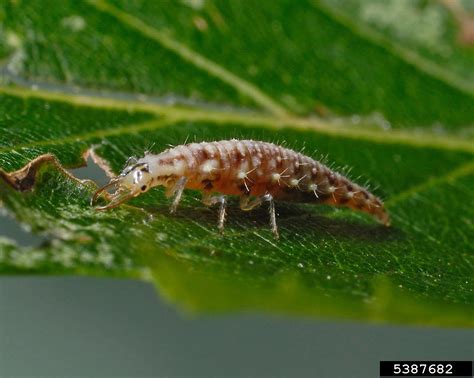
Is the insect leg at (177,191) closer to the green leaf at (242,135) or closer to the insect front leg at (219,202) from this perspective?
the green leaf at (242,135)

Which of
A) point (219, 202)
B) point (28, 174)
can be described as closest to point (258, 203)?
point (219, 202)

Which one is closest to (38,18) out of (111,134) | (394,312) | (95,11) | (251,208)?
(95,11)

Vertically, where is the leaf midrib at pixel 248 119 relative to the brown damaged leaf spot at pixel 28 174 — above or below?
above

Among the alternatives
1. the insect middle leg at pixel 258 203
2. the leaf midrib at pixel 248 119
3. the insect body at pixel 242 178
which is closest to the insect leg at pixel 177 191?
the insect body at pixel 242 178

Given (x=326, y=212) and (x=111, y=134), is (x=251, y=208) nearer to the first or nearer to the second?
(x=326, y=212)

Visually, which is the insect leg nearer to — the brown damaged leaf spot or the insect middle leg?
the insect middle leg

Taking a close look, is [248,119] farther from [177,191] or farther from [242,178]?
[177,191]

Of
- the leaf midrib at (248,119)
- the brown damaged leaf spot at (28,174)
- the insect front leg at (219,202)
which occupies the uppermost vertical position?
the leaf midrib at (248,119)
